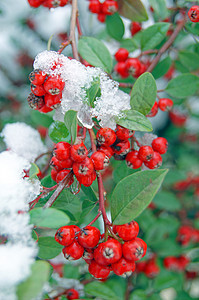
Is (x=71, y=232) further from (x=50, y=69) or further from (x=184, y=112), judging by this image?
(x=184, y=112)

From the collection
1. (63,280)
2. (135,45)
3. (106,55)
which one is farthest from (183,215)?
(106,55)

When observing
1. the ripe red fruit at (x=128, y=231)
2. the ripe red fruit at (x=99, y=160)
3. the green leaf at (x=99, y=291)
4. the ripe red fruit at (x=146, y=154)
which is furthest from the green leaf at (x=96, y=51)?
the green leaf at (x=99, y=291)

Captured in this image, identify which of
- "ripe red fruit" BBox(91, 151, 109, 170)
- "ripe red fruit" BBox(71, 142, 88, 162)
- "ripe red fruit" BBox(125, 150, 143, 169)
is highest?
"ripe red fruit" BBox(71, 142, 88, 162)

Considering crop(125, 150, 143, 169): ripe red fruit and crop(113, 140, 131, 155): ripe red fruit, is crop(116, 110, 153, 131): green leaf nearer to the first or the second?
crop(113, 140, 131, 155): ripe red fruit

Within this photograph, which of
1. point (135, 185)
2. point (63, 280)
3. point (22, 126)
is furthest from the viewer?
point (63, 280)

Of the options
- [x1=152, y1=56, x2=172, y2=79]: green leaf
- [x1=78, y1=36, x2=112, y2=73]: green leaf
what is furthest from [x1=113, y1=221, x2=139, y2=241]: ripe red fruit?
[x1=152, y1=56, x2=172, y2=79]: green leaf

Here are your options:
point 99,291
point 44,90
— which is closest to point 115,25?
point 44,90

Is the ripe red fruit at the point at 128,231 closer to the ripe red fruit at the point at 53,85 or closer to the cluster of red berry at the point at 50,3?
the ripe red fruit at the point at 53,85

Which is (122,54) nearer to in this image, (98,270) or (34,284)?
(98,270)
